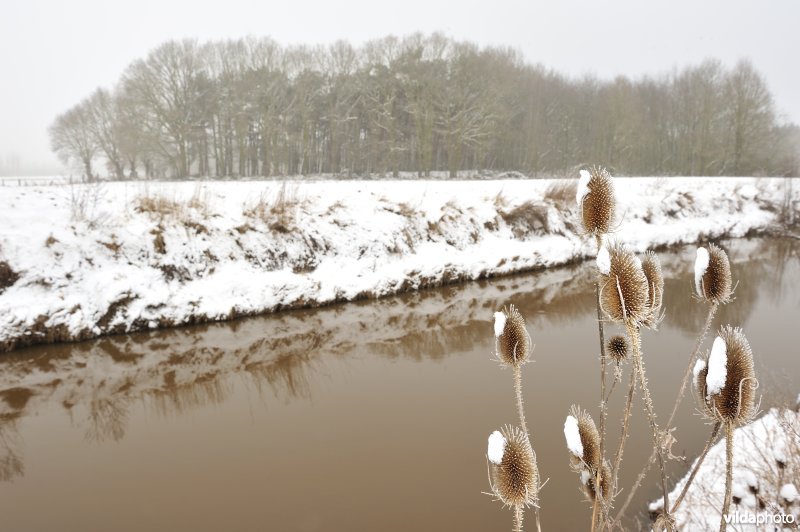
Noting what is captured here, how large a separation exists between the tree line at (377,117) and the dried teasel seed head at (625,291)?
91.1 feet

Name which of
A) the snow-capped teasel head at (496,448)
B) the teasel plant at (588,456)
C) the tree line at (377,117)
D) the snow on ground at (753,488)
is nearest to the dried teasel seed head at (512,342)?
the teasel plant at (588,456)

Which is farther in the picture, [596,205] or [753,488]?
[753,488]

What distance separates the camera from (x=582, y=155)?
3791 cm

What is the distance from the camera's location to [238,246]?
9359mm

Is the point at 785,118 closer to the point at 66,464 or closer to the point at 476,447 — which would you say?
the point at 476,447

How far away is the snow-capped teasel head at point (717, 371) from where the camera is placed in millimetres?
1127

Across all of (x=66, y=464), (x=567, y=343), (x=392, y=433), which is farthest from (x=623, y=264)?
(x=567, y=343)

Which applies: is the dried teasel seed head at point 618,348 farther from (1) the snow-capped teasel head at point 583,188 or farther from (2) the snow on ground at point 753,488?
(2) the snow on ground at point 753,488

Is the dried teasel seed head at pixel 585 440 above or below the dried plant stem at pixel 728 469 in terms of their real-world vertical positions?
below

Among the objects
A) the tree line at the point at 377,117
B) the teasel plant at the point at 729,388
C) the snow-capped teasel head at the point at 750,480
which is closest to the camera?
the teasel plant at the point at 729,388

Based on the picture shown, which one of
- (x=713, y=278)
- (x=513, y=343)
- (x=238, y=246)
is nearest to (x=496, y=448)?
(x=513, y=343)

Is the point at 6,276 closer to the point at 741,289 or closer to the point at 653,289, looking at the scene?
the point at 653,289

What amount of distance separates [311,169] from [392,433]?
102ft

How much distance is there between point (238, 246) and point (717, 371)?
369 inches
